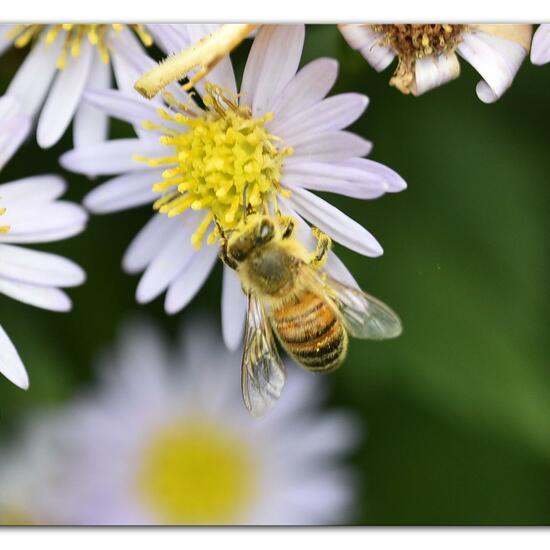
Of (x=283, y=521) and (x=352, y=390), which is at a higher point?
(x=352, y=390)

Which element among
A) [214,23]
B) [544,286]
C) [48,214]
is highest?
[214,23]

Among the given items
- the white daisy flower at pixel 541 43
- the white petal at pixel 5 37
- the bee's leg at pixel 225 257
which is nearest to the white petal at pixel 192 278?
the bee's leg at pixel 225 257

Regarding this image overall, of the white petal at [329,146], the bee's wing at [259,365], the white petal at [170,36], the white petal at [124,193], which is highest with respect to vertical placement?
the white petal at [170,36]

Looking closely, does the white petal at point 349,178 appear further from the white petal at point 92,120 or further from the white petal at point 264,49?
the white petal at point 92,120

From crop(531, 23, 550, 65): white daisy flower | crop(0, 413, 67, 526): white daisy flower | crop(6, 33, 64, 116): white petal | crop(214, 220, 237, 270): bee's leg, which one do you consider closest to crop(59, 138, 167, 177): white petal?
crop(6, 33, 64, 116): white petal

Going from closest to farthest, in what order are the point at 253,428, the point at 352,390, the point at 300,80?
1. the point at 300,80
2. the point at 352,390
3. the point at 253,428

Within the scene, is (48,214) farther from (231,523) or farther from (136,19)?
(231,523)
